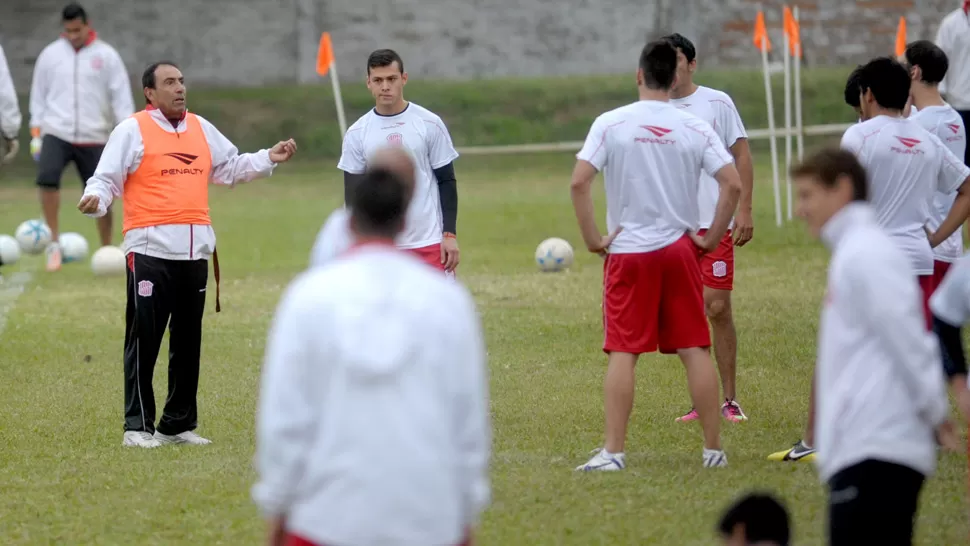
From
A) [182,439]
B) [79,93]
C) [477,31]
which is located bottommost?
[182,439]

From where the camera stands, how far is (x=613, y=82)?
31.2 m

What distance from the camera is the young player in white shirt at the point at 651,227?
638cm

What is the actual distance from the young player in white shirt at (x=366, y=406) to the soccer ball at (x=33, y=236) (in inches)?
500

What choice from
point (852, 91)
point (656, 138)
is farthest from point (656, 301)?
point (852, 91)

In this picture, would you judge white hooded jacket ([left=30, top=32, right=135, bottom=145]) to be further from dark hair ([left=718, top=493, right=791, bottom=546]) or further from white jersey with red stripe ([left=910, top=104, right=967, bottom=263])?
dark hair ([left=718, top=493, right=791, bottom=546])

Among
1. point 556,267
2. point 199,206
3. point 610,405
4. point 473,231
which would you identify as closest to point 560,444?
point 610,405

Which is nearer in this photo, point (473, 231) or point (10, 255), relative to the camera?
point (10, 255)

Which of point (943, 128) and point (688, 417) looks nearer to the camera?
point (943, 128)

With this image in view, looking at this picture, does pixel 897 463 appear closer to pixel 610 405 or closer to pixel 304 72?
pixel 610 405

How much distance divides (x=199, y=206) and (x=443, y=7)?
25572 millimetres

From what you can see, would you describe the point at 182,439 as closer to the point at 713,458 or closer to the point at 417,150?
the point at 417,150

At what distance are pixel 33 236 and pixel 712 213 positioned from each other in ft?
31.2

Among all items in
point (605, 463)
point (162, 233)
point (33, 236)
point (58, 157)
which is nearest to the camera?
point (605, 463)

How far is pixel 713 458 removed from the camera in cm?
656
